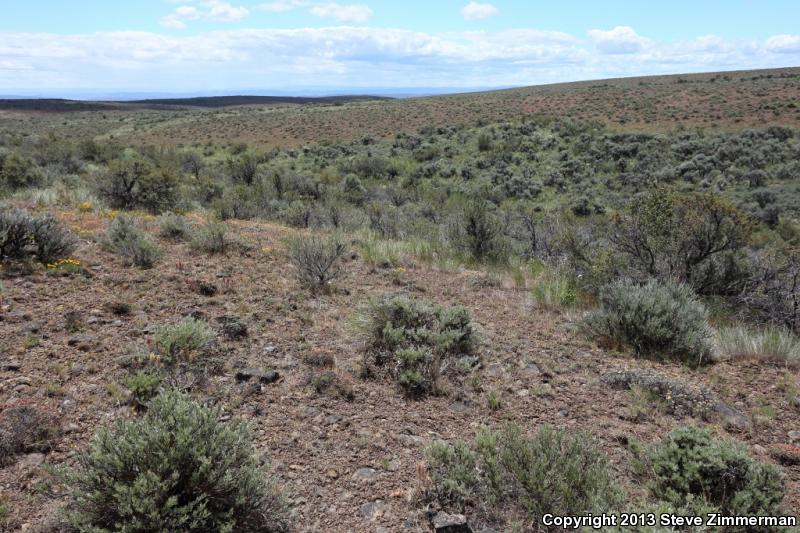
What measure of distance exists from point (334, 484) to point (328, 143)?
3714 centimetres

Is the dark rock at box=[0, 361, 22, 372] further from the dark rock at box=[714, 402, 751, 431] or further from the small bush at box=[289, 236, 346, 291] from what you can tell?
the dark rock at box=[714, 402, 751, 431]

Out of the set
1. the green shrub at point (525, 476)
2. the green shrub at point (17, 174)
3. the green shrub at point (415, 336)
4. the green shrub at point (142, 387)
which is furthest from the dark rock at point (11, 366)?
the green shrub at point (17, 174)

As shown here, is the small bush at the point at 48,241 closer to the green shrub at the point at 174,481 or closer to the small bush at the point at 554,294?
the green shrub at the point at 174,481

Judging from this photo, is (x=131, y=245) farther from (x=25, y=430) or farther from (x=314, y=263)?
(x=25, y=430)

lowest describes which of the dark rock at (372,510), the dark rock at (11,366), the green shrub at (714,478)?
the dark rock at (372,510)

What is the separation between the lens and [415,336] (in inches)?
182

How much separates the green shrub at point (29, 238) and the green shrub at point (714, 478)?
6756 millimetres

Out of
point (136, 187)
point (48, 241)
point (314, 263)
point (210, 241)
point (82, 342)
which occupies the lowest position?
point (82, 342)

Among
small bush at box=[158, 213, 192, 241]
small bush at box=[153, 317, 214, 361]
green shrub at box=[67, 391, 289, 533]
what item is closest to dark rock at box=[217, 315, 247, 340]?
small bush at box=[153, 317, 214, 361]

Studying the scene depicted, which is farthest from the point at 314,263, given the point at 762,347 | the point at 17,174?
the point at 17,174

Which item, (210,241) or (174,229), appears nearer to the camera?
(210,241)

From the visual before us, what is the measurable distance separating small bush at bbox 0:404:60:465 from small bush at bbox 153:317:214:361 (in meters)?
0.96

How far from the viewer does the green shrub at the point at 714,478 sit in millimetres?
2740

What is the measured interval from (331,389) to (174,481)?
1635 millimetres
